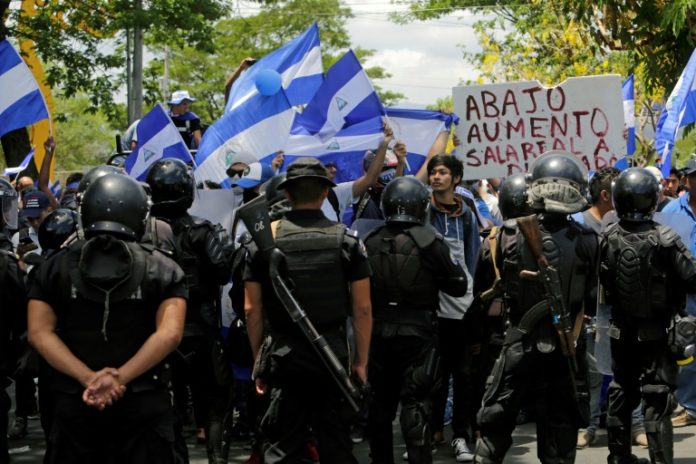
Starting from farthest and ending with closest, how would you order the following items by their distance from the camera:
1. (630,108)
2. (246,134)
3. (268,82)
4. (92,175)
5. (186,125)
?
(186,125)
(630,108)
(268,82)
(246,134)
(92,175)

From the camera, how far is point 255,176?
8570 millimetres


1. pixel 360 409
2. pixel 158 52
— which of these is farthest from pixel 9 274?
pixel 158 52

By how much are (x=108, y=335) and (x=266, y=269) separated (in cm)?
121

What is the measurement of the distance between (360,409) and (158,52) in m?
39.3

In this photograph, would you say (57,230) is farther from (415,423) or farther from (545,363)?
(545,363)

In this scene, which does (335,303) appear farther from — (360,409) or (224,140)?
(224,140)

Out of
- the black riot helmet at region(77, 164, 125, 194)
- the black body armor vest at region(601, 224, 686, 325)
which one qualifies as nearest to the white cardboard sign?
the black body armor vest at region(601, 224, 686, 325)

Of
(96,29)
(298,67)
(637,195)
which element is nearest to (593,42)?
(96,29)

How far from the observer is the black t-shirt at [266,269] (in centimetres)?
602

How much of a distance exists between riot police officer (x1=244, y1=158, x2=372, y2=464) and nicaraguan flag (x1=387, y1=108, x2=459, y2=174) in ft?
14.6

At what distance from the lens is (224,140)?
9.98 m

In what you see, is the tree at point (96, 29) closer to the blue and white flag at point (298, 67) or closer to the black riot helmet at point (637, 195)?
the blue and white flag at point (298, 67)

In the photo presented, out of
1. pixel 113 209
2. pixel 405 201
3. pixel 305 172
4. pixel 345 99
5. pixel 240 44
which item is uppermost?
pixel 113 209

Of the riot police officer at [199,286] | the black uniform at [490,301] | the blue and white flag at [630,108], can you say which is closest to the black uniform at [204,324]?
the riot police officer at [199,286]
